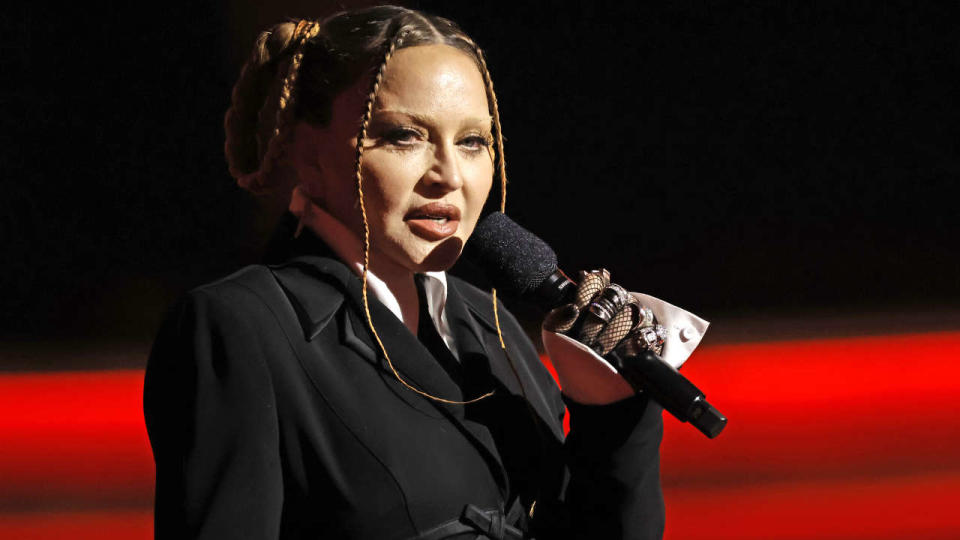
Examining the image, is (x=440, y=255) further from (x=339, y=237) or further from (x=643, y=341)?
(x=643, y=341)

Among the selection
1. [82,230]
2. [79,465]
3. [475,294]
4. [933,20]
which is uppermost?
[933,20]

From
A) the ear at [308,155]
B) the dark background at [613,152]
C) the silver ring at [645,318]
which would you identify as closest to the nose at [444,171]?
the ear at [308,155]

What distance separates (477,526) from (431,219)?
29cm

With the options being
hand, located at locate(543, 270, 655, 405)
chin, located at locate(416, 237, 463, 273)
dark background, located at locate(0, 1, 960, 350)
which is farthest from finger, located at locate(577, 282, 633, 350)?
dark background, located at locate(0, 1, 960, 350)

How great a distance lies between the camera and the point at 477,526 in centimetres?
93

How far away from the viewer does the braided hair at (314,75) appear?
0.96 m

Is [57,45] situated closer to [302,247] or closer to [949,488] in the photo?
[302,247]

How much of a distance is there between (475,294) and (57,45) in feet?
4.31

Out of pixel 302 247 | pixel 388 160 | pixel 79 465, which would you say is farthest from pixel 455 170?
pixel 79 465

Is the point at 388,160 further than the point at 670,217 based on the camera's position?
No

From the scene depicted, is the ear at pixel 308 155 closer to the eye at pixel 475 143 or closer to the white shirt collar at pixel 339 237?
the white shirt collar at pixel 339 237

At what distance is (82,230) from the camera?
6.90 feet

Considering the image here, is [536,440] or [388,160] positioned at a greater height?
[388,160]

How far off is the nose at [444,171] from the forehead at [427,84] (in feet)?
0.12
